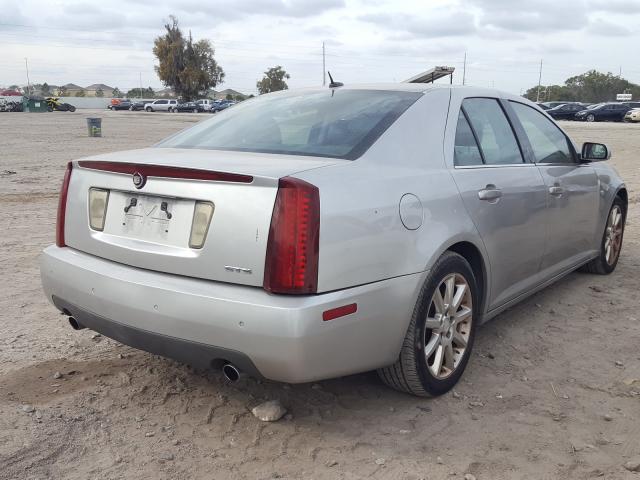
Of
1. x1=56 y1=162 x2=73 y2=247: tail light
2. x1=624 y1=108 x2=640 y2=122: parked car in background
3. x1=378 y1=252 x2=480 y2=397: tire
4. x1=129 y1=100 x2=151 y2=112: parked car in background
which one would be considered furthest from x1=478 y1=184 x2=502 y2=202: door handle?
x1=129 y1=100 x2=151 y2=112: parked car in background

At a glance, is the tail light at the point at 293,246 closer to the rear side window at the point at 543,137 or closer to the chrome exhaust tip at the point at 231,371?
the chrome exhaust tip at the point at 231,371

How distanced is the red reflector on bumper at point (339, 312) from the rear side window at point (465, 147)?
1.17m

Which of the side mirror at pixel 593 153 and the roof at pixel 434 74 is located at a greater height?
the roof at pixel 434 74

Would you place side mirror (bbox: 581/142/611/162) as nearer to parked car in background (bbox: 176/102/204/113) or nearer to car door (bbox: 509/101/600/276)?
car door (bbox: 509/101/600/276)

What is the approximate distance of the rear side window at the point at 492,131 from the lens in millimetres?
3745

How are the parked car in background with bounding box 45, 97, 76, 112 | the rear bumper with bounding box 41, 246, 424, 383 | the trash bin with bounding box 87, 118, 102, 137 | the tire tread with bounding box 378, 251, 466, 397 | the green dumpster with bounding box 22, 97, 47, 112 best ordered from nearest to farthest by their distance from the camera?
the rear bumper with bounding box 41, 246, 424, 383 → the tire tread with bounding box 378, 251, 466, 397 → the trash bin with bounding box 87, 118, 102, 137 → the green dumpster with bounding box 22, 97, 47, 112 → the parked car in background with bounding box 45, 97, 76, 112

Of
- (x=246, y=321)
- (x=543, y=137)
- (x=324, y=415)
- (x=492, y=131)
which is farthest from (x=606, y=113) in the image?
(x=246, y=321)

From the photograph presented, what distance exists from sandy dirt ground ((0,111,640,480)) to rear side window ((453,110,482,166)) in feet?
3.87

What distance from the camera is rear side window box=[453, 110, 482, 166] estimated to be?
11.4ft

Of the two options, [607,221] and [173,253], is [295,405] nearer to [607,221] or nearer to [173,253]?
[173,253]

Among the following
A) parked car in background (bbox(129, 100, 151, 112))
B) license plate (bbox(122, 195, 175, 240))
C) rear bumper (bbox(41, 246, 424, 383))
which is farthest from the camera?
parked car in background (bbox(129, 100, 151, 112))

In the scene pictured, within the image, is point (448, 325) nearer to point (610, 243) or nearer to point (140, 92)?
point (610, 243)

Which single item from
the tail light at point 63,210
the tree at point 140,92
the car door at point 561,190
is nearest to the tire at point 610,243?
the car door at point 561,190

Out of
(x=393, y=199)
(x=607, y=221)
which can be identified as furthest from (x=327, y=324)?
(x=607, y=221)
